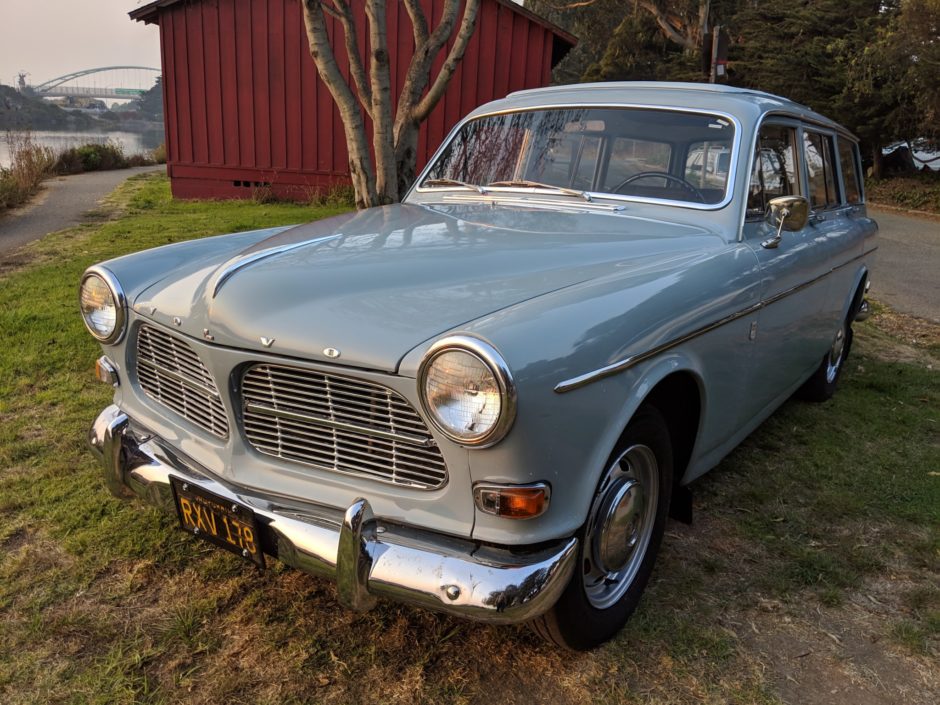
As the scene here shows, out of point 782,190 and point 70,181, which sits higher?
point 782,190

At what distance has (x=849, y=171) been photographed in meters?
4.58

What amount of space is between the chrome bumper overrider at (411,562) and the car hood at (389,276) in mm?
424

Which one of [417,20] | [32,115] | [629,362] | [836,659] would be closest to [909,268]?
[417,20]

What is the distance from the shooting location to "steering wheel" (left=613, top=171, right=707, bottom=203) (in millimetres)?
2967

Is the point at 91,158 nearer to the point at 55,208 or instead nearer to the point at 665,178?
the point at 55,208

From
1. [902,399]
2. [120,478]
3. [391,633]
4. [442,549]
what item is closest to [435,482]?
[442,549]

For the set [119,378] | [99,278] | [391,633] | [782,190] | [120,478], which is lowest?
[391,633]

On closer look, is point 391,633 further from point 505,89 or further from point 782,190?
point 505,89

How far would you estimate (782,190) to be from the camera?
3.29 m

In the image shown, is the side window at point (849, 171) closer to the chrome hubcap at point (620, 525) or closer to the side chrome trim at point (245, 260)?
the chrome hubcap at point (620, 525)

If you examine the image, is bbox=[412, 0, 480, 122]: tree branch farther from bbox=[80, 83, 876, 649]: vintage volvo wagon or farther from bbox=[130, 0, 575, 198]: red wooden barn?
bbox=[130, 0, 575, 198]: red wooden barn

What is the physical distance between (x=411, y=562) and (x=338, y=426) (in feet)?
1.33

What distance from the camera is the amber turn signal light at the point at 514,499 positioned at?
178 cm

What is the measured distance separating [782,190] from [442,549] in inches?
93.4
